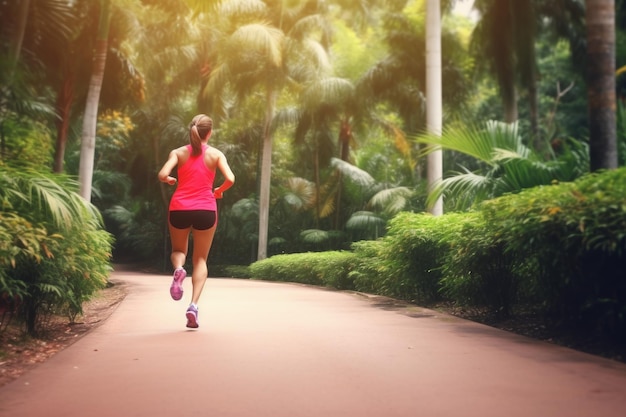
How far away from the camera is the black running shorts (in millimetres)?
7008

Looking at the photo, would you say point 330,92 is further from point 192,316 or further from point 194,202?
point 192,316

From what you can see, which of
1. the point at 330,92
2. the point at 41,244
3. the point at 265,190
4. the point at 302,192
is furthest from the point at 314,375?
the point at 302,192

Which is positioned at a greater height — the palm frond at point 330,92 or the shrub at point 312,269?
the palm frond at point 330,92

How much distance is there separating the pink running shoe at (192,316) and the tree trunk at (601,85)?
4.47 m

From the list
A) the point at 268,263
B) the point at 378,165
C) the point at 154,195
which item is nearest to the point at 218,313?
the point at 268,263

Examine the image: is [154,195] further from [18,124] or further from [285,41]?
[18,124]

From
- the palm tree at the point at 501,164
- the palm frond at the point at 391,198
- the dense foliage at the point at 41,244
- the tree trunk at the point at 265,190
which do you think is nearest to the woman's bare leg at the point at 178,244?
the dense foliage at the point at 41,244

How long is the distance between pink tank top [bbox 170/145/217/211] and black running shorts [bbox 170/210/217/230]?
1.6 inches

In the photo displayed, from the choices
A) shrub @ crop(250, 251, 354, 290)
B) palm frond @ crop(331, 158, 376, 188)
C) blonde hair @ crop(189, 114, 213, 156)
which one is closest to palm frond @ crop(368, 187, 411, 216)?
palm frond @ crop(331, 158, 376, 188)

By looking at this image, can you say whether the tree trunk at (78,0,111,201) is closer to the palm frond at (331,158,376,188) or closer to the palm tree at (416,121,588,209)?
the palm tree at (416,121,588,209)

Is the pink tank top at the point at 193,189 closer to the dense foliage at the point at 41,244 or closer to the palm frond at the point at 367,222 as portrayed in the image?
the dense foliage at the point at 41,244

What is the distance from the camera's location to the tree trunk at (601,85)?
755 cm

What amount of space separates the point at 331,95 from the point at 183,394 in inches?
1090

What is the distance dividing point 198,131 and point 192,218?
2.85ft
